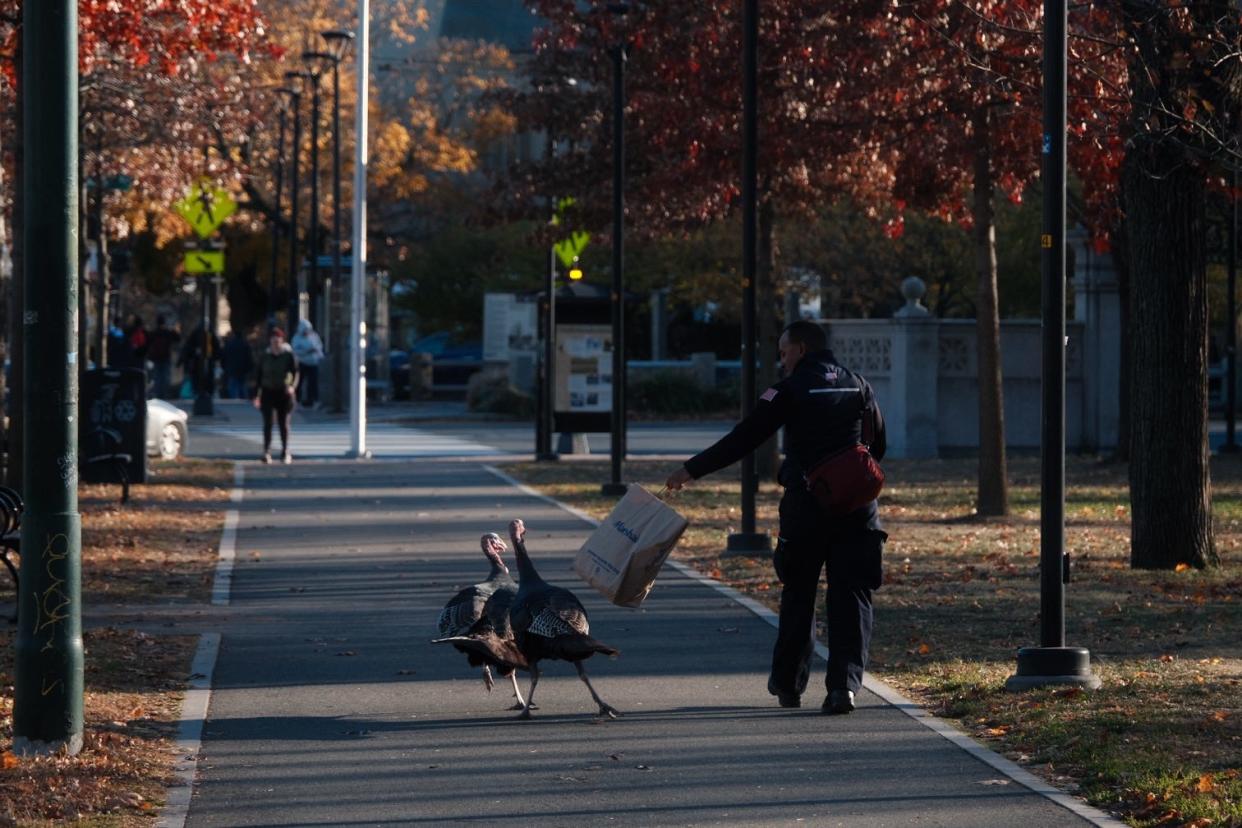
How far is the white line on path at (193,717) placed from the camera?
730 cm

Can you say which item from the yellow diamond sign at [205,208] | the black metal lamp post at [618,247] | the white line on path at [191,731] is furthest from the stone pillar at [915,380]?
the white line on path at [191,731]

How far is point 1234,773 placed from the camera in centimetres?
755

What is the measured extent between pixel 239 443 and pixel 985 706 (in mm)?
23713

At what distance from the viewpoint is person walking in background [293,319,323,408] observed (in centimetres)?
4484

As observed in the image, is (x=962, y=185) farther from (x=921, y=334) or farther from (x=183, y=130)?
(x=183, y=130)

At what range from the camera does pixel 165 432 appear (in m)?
27.8

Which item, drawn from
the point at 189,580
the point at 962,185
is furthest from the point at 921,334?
the point at 189,580

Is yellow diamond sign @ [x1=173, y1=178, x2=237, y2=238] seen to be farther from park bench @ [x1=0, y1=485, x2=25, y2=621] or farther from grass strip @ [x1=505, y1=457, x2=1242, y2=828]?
park bench @ [x1=0, y1=485, x2=25, y2=621]

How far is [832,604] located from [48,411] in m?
3.56

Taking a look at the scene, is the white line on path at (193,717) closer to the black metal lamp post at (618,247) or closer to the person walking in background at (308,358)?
the black metal lamp post at (618,247)

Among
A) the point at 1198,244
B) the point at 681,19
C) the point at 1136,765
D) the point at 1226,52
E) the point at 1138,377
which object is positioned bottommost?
the point at 1136,765

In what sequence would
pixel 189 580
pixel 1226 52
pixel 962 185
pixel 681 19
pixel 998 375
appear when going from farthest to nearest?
pixel 681 19
pixel 962 185
pixel 998 375
pixel 189 580
pixel 1226 52

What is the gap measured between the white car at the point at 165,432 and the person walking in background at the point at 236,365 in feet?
69.6

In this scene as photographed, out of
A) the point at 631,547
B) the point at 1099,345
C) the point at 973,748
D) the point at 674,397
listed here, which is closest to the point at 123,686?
the point at 631,547
